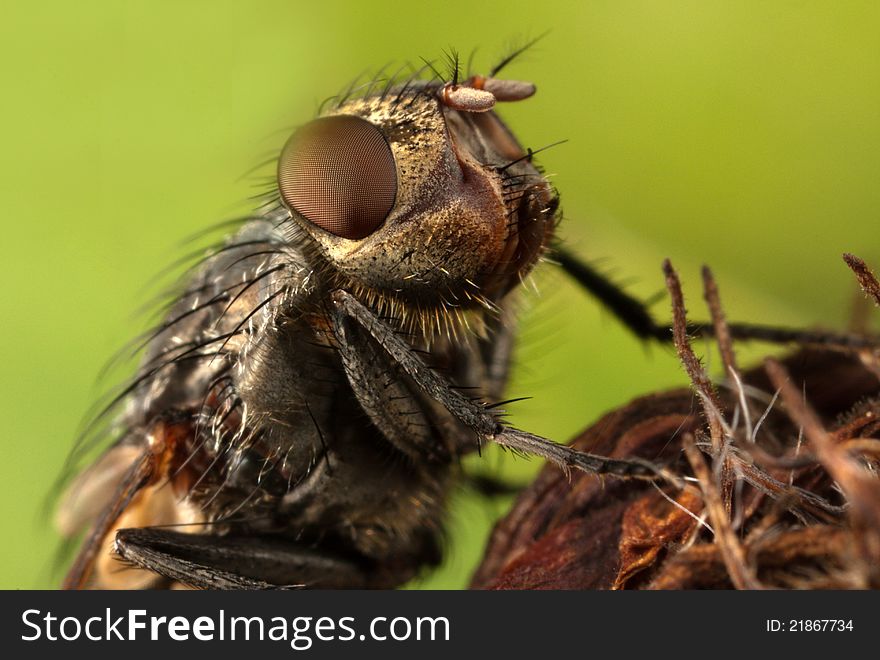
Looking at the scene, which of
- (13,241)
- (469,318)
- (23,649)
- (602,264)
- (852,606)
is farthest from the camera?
(13,241)

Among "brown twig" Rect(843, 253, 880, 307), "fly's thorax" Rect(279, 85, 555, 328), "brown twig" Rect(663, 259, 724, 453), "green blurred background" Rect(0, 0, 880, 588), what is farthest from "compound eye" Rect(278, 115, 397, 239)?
"brown twig" Rect(843, 253, 880, 307)

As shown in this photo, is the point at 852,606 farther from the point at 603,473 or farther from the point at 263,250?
the point at 263,250

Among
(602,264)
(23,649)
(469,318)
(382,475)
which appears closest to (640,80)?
(602,264)

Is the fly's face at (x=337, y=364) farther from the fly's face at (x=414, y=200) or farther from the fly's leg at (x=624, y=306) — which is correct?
the fly's leg at (x=624, y=306)

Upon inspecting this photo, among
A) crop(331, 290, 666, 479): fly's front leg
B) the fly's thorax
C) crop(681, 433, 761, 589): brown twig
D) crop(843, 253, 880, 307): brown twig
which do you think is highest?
the fly's thorax

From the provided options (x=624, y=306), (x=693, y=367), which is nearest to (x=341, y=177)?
(x=693, y=367)

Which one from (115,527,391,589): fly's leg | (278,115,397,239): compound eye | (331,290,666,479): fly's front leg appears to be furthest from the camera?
(115,527,391,589): fly's leg

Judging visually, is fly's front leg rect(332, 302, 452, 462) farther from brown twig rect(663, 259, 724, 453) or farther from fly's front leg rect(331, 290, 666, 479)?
brown twig rect(663, 259, 724, 453)
